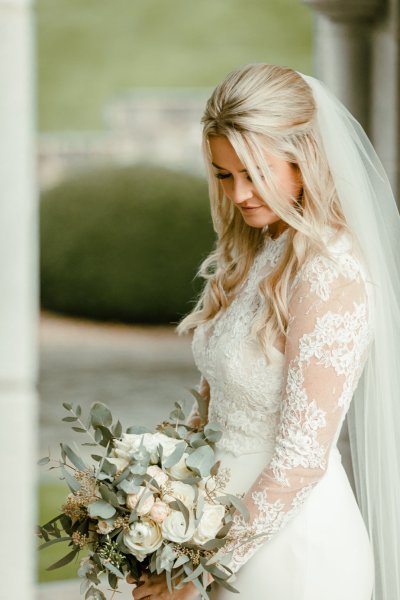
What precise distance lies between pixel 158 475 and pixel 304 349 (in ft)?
1.48

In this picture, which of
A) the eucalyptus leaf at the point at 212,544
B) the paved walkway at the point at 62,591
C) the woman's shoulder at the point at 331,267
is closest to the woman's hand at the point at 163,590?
the eucalyptus leaf at the point at 212,544

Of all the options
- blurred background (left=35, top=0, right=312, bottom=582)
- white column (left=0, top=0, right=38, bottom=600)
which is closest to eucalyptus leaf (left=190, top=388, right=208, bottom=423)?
white column (left=0, top=0, right=38, bottom=600)

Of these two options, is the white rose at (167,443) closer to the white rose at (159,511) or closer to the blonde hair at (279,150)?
the white rose at (159,511)

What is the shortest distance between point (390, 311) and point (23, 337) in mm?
1370

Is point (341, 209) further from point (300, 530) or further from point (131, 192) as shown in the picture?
point (131, 192)

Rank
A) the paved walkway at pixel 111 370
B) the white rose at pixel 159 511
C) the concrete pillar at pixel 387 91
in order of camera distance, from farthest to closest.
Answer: the paved walkway at pixel 111 370 < the concrete pillar at pixel 387 91 < the white rose at pixel 159 511

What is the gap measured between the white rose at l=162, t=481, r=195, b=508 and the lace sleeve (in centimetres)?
17

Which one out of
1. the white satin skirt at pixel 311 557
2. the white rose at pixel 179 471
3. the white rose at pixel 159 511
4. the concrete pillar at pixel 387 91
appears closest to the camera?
the white rose at pixel 159 511

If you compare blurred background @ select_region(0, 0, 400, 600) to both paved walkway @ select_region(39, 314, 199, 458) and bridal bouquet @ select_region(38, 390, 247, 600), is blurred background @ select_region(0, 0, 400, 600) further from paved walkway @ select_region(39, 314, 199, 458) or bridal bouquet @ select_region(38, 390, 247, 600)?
bridal bouquet @ select_region(38, 390, 247, 600)

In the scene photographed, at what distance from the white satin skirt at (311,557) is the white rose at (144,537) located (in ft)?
1.07

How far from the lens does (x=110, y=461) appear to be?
7.86 ft

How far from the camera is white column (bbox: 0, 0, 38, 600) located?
4.68 ft

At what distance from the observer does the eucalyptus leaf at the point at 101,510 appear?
231 cm

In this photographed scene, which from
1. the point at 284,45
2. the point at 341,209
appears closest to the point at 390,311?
the point at 341,209
